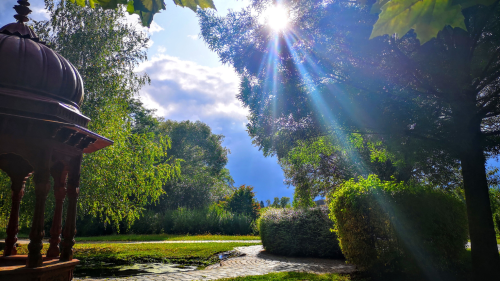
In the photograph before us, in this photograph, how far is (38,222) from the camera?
167 inches

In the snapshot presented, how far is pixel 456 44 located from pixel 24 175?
32.0ft

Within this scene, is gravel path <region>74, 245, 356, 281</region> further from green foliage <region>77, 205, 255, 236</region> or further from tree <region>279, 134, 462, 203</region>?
green foliage <region>77, 205, 255, 236</region>

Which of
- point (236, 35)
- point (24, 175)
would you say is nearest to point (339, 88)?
point (236, 35)

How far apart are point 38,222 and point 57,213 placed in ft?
3.65

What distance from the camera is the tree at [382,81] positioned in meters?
6.33

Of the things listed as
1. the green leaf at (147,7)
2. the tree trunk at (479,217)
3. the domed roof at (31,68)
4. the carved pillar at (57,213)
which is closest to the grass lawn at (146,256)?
the carved pillar at (57,213)

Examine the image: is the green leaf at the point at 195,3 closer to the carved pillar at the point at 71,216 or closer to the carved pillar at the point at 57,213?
the carved pillar at the point at 71,216

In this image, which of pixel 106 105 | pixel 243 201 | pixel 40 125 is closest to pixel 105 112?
pixel 106 105

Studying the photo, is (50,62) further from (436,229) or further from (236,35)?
(436,229)

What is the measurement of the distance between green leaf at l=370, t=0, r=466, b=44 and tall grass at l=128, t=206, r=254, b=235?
23.8 metres

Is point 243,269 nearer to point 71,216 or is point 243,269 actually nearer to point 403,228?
point 403,228

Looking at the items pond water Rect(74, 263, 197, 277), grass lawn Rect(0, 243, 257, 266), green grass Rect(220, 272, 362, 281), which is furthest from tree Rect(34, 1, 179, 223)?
green grass Rect(220, 272, 362, 281)

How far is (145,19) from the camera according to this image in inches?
94.5

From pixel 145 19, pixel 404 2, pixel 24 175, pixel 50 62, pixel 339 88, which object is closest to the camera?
pixel 404 2
